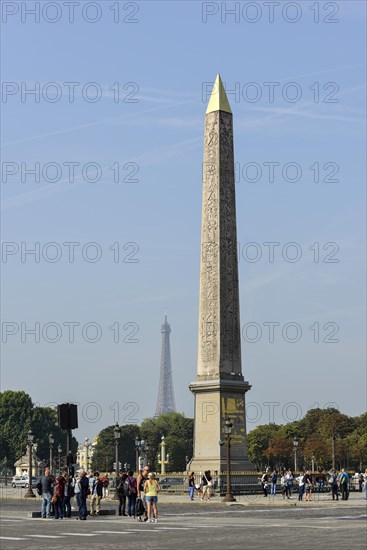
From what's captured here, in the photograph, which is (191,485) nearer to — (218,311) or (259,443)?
(218,311)

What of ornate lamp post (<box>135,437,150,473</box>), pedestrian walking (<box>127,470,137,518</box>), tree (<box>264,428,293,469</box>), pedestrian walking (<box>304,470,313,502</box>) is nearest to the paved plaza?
pedestrian walking (<box>127,470,137,518</box>)

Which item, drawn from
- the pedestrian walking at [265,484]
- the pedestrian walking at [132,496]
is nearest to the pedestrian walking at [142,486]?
the pedestrian walking at [132,496]

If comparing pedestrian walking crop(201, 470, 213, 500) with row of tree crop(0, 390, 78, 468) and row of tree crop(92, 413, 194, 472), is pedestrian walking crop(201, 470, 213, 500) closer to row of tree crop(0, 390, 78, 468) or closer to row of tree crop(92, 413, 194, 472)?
row of tree crop(0, 390, 78, 468)

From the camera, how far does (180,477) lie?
61.1 m

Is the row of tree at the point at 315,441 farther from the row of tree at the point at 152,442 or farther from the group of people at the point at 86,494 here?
the group of people at the point at 86,494

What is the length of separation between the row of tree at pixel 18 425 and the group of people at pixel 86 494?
92.5 m

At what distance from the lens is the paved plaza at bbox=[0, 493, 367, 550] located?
2127 centimetres

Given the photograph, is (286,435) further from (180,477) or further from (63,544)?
(63,544)

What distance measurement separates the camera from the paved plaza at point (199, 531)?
21.3 metres

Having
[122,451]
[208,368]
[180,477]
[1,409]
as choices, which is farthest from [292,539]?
[122,451]

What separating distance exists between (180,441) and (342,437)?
2206 centimetres

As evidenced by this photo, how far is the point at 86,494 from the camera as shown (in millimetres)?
32875

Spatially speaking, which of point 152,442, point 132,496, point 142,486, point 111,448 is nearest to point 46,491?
point 132,496

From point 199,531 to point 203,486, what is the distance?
24346 millimetres
